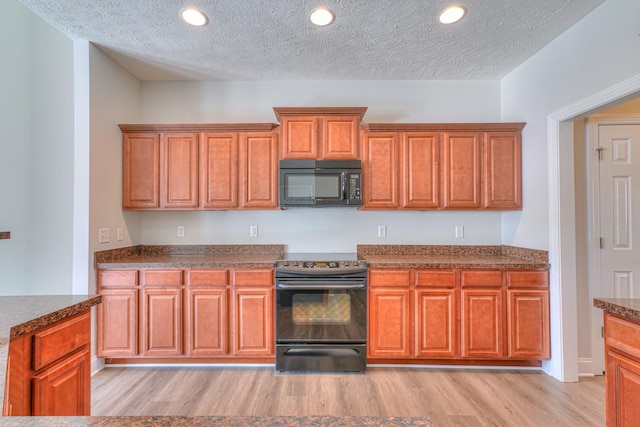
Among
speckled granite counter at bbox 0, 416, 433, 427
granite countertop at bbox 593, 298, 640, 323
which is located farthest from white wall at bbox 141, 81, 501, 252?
speckled granite counter at bbox 0, 416, 433, 427

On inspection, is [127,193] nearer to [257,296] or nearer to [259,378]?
[257,296]

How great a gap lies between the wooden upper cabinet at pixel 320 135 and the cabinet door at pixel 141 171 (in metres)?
1.30

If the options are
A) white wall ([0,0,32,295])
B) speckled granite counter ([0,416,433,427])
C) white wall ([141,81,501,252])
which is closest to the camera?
speckled granite counter ([0,416,433,427])

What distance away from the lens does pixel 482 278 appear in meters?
2.64

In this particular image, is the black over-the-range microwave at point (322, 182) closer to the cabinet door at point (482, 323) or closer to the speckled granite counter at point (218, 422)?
the cabinet door at point (482, 323)

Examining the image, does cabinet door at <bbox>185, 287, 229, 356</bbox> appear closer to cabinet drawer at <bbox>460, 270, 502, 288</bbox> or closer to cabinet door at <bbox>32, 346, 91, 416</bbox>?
cabinet door at <bbox>32, 346, 91, 416</bbox>

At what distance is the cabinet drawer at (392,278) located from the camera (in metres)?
2.67

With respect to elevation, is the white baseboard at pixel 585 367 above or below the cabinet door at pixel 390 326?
below

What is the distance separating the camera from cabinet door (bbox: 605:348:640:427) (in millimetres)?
1312

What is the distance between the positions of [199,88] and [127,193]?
1379mm

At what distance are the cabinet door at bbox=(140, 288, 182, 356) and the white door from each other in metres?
3.64

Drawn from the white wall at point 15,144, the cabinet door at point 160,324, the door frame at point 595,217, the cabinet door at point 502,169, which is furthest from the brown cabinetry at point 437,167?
the white wall at point 15,144

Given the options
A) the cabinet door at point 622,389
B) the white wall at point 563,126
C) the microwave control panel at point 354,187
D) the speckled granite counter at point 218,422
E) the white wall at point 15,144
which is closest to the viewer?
the speckled granite counter at point 218,422

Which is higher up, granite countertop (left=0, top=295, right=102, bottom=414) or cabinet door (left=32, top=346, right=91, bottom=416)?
granite countertop (left=0, top=295, right=102, bottom=414)
